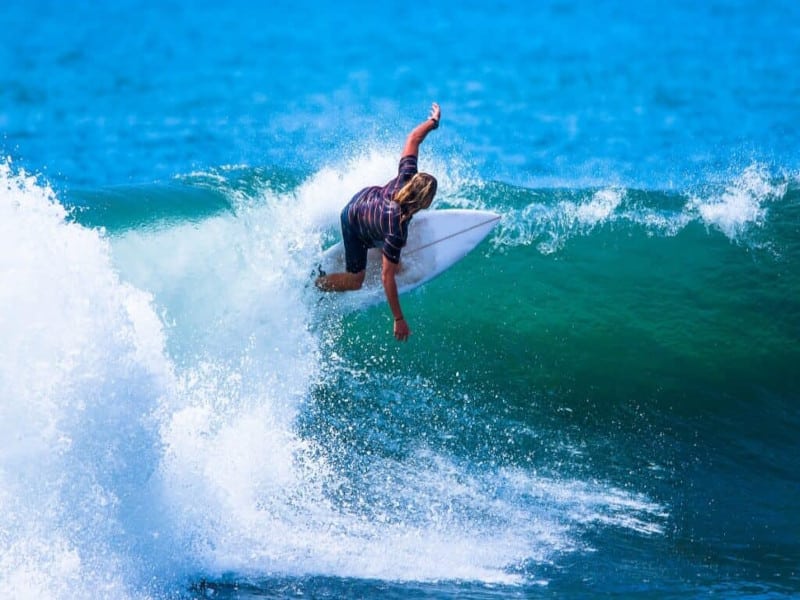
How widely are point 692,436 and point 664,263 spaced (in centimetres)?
208

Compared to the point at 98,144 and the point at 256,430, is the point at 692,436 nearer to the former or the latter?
the point at 256,430

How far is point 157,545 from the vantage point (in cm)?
384

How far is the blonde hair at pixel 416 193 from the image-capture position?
4.50 metres

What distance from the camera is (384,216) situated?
4641 millimetres

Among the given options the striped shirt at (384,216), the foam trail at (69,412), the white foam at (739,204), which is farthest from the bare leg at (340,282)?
the white foam at (739,204)

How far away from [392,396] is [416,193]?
5.84 ft

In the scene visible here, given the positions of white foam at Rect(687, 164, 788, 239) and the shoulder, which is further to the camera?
white foam at Rect(687, 164, 788, 239)

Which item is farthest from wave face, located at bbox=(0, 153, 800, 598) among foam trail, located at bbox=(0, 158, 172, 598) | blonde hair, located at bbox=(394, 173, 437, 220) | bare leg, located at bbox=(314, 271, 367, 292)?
blonde hair, located at bbox=(394, 173, 437, 220)

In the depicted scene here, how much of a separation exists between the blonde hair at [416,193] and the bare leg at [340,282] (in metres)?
0.75

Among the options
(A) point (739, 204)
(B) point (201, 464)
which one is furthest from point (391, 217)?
(A) point (739, 204)

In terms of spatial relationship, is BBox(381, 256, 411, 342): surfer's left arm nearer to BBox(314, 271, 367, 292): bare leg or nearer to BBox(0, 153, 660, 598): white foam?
BBox(314, 271, 367, 292): bare leg

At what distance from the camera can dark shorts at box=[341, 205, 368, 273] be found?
16.2 ft

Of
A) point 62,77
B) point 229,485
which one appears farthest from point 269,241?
point 62,77

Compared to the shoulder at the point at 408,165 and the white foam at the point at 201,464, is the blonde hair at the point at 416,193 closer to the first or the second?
the shoulder at the point at 408,165
